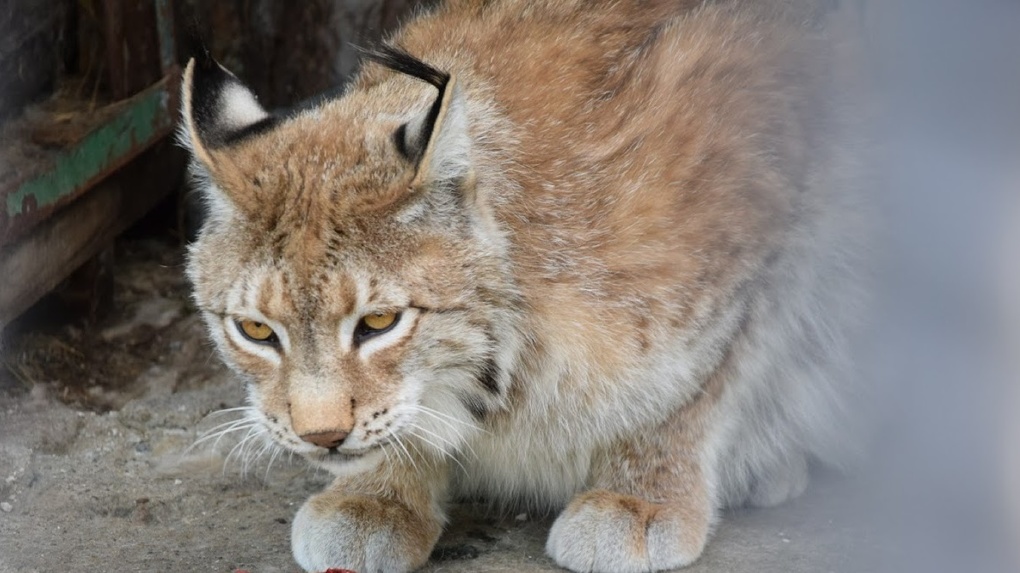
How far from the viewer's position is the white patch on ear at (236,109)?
9.40 ft

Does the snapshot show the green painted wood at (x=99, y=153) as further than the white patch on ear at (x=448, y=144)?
Yes

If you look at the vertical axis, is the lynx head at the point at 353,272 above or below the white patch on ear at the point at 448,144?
below

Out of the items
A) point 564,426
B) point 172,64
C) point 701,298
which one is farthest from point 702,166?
point 172,64

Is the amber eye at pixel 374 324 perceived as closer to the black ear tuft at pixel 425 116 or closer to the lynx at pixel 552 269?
the lynx at pixel 552 269

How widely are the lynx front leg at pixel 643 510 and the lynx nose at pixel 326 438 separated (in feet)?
2.20

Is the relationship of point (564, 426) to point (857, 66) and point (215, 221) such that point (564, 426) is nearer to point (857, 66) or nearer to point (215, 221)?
point (215, 221)

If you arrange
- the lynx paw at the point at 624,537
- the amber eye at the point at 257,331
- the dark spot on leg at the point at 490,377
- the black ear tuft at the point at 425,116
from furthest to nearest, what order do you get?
the lynx paw at the point at 624,537
the dark spot on leg at the point at 490,377
the amber eye at the point at 257,331
the black ear tuft at the point at 425,116

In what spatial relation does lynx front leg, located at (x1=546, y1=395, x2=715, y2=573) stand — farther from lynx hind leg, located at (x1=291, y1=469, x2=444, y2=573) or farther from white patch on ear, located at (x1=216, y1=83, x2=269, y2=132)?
white patch on ear, located at (x1=216, y1=83, x2=269, y2=132)

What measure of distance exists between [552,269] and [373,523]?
2.41 feet

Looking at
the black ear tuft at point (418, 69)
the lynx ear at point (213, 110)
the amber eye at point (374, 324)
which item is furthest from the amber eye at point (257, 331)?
the black ear tuft at point (418, 69)

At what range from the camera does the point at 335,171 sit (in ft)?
8.71

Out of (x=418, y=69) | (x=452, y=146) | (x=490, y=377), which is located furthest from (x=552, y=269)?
(x=418, y=69)

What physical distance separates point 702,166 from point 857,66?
1.53ft

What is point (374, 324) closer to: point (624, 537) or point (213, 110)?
point (213, 110)
